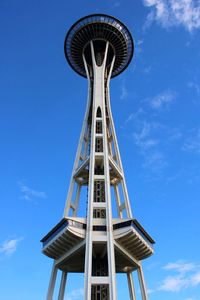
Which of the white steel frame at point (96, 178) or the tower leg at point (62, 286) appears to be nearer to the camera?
the white steel frame at point (96, 178)

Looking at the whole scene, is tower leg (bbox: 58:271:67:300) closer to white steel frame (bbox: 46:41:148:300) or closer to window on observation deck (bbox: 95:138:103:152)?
white steel frame (bbox: 46:41:148:300)

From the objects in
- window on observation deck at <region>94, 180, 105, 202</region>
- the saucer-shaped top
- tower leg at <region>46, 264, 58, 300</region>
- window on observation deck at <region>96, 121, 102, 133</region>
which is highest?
the saucer-shaped top

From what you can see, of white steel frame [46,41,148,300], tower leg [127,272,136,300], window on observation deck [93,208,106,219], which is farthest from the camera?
window on observation deck [93,208,106,219]

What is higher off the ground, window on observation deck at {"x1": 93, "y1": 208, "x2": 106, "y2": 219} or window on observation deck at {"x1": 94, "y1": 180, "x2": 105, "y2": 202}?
window on observation deck at {"x1": 94, "y1": 180, "x2": 105, "y2": 202}

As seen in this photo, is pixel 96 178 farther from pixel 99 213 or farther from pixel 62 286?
pixel 62 286

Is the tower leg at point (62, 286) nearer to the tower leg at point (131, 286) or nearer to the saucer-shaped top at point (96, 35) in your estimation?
the tower leg at point (131, 286)

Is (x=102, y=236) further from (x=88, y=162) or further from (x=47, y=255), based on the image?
(x=88, y=162)

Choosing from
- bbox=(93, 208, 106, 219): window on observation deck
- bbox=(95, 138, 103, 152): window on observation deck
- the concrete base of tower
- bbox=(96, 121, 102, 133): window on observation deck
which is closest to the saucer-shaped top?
bbox=(96, 121, 102, 133): window on observation deck

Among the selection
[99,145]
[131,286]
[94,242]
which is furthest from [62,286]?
[99,145]

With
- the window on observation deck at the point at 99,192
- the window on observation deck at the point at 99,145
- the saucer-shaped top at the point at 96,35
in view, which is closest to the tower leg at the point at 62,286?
the window on observation deck at the point at 99,192
